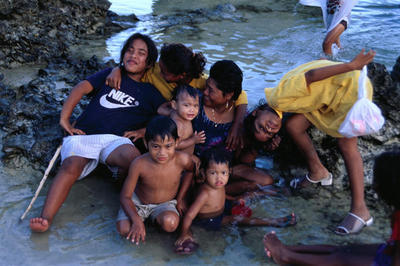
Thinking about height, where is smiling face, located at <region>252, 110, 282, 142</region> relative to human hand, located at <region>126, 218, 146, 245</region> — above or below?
above

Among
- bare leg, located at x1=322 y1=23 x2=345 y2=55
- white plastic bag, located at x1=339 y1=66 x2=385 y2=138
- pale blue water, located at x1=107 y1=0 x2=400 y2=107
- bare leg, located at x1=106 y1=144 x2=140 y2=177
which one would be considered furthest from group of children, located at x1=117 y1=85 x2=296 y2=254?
bare leg, located at x1=322 y1=23 x2=345 y2=55

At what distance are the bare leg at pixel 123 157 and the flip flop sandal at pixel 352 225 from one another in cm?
167

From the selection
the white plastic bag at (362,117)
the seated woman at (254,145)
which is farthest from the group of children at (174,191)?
the white plastic bag at (362,117)

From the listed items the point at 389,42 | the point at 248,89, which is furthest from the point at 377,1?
the point at 248,89

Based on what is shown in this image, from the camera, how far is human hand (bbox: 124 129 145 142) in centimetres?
354

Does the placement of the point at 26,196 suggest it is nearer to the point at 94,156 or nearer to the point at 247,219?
the point at 94,156

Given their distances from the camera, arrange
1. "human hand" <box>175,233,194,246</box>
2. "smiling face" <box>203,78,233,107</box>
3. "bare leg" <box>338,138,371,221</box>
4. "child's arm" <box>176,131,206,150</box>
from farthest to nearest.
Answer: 1. "smiling face" <box>203,78,233,107</box>
2. "child's arm" <box>176,131,206,150</box>
3. "bare leg" <box>338,138,371,221</box>
4. "human hand" <box>175,233,194,246</box>

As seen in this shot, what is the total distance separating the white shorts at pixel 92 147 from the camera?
3.33 meters

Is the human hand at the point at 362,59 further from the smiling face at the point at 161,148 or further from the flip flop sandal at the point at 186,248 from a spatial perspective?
the flip flop sandal at the point at 186,248

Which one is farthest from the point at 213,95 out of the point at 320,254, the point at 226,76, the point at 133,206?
the point at 320,254

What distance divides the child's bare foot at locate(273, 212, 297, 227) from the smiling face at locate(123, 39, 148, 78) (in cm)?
181

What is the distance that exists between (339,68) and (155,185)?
1.59 metres

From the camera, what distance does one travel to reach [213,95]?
11.6 ft

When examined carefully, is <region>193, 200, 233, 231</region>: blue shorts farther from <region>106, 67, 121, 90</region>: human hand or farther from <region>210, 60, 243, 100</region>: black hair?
<region>106, 67, 121, 90</region>: human hand
